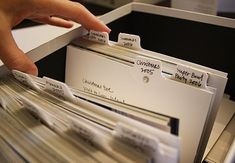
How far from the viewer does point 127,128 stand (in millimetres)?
292

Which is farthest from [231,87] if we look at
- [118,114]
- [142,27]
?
[118,114]

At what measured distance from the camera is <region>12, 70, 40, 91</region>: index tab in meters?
0.41

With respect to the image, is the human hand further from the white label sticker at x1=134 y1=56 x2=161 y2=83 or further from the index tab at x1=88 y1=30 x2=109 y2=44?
the white label sticker at x1=134 y1=56 x2=161 y2=83

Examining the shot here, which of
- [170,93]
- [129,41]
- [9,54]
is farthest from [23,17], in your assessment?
[170,93]

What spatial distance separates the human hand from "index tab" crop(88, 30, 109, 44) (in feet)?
0.04

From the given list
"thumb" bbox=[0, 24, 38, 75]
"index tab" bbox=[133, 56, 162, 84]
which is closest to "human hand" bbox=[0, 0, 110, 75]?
"thumb" bbox=[0, 24, 38, 75]

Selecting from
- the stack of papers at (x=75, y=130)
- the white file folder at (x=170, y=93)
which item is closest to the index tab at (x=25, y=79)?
the stack of papers at (x=75, y=130)

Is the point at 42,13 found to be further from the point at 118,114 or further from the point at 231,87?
the point at 231,87

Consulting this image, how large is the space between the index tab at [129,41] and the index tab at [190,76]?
0.10 metres

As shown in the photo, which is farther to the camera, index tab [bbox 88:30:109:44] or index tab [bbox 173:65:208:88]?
index tab [bbox 88:30:109:44]

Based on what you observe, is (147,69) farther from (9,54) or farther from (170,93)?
(9,54)

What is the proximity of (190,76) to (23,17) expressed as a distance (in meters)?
0.32

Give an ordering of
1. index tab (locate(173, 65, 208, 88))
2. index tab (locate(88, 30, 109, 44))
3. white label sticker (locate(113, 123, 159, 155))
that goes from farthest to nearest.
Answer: index tab (locate(88, 30, 109, 44)), index tab (locate(173, 65, 208, 88)), white label sticker (locate(113, 123, 159, 155))

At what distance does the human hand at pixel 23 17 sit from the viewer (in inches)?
17.6
